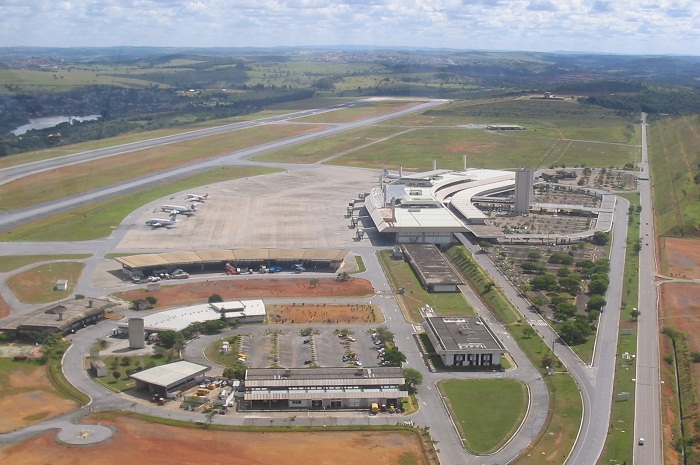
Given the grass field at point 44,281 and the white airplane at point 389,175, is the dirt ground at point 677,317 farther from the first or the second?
the white airplane at point 389,175

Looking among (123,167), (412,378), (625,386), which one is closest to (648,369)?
(625,386)

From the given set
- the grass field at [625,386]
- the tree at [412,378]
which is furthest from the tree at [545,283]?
the tree at [412,378]

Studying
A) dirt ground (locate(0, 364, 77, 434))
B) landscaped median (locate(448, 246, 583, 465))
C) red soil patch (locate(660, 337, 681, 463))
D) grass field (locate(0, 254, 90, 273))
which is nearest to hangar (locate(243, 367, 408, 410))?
landscaped median (locate(448, 246, 583, 465))

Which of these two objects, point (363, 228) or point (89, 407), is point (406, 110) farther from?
point (89, 407)

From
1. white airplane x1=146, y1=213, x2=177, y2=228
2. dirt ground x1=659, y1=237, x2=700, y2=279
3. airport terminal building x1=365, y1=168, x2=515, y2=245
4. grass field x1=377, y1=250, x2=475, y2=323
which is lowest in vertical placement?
grass field x1=377, y1=250, x2=475, y2=323

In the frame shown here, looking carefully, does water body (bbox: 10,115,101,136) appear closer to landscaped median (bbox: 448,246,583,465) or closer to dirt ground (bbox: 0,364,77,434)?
dirt ground (bbox: 0,364,77,434)

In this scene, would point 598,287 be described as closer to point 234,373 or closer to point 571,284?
point 571,284
